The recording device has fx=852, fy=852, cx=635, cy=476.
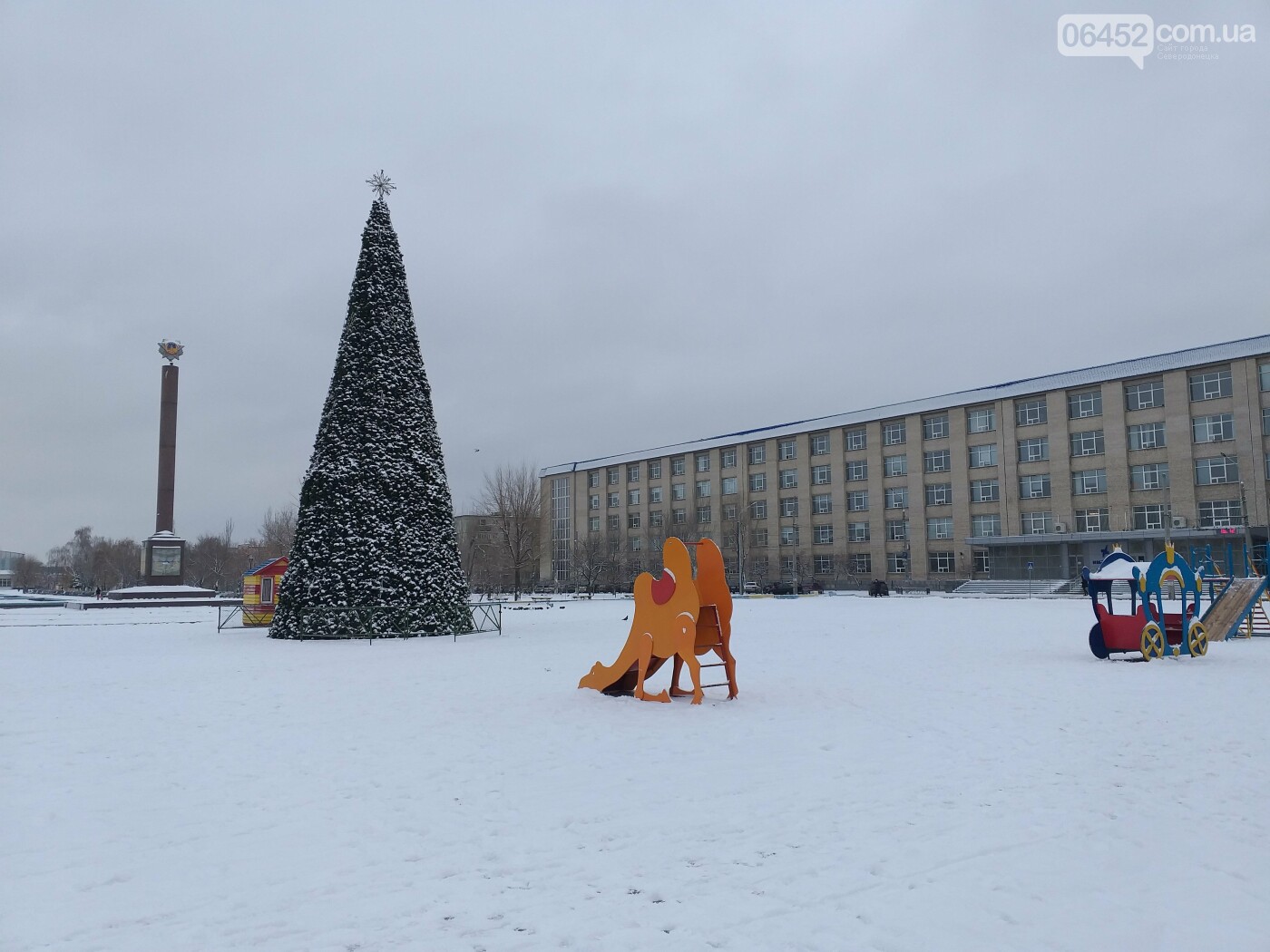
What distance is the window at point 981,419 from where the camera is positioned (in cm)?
6581

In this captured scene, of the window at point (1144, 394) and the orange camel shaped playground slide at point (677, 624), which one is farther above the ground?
the window at point (1144, 394)

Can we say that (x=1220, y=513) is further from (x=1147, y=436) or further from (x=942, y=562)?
(x=942, y=562)

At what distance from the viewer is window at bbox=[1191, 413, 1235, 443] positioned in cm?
5472

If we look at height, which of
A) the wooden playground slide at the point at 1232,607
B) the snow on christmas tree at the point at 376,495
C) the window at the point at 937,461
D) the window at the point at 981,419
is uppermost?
the window at the point at 981,419

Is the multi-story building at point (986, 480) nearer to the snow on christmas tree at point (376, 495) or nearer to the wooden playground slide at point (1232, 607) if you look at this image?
the wooden playground slide at point (1232, 607)

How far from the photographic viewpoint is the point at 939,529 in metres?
68.6

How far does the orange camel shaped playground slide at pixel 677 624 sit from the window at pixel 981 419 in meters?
59.5

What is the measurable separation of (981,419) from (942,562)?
38.4ft

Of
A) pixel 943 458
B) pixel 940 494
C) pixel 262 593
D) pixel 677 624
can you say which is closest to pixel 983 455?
pixel 943 458

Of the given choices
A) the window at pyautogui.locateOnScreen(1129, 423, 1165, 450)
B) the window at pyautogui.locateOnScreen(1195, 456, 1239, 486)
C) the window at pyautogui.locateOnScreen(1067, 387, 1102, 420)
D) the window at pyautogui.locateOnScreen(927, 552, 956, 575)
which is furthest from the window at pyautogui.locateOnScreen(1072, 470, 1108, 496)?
the window at pyautogui.locateOnScreen(927, 552, 956, 575)

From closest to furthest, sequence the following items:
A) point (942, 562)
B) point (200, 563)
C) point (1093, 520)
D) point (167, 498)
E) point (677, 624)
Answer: point (677, 624) < point (167, 498) < point (1093, 520) < point (942, 562) < point (200, 563)

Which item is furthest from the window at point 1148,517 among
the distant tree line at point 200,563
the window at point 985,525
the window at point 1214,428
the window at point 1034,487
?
the distant tree line at point 200,563

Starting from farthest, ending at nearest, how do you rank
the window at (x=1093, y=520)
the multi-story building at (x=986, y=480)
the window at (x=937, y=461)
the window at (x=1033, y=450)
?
the window at (x=937, y=461), the window at (x=1033, y=450), the window at (x=1093, y=520), the multi-story building at (x=986, y=480)

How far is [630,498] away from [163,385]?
162ft
